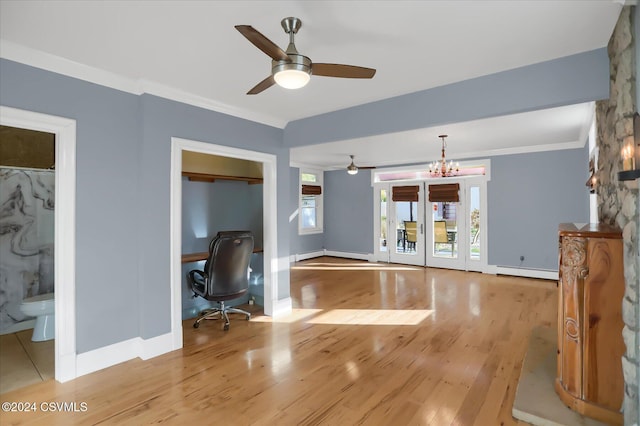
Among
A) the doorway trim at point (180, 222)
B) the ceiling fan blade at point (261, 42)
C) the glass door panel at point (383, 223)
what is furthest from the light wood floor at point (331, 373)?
the glass door panel at point (383, 223)

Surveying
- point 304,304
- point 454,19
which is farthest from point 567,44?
point 304,304

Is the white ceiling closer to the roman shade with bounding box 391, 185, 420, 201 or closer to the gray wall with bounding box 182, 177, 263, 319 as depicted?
the gray wall with bounding box 182, 177, 263, 319

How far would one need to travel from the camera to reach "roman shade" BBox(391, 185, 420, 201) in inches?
309

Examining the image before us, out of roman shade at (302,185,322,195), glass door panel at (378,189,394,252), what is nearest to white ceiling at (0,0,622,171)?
glass door panel at (378,189,394,252)

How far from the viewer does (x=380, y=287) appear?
5820mm

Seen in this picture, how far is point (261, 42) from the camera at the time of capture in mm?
1744

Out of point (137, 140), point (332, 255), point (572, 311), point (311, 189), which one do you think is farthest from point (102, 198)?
point (332, 255)

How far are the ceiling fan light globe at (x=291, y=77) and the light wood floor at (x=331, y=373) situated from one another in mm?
2125

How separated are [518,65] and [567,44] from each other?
0.37 metres

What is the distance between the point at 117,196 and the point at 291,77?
1980 mm

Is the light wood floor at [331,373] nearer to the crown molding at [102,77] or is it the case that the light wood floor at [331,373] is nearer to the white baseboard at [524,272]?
the white baseboard at [524,272]

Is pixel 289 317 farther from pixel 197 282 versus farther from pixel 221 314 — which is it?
pixel 197 282

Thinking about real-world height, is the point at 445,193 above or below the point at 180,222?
above

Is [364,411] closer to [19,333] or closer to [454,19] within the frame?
[454,19]
